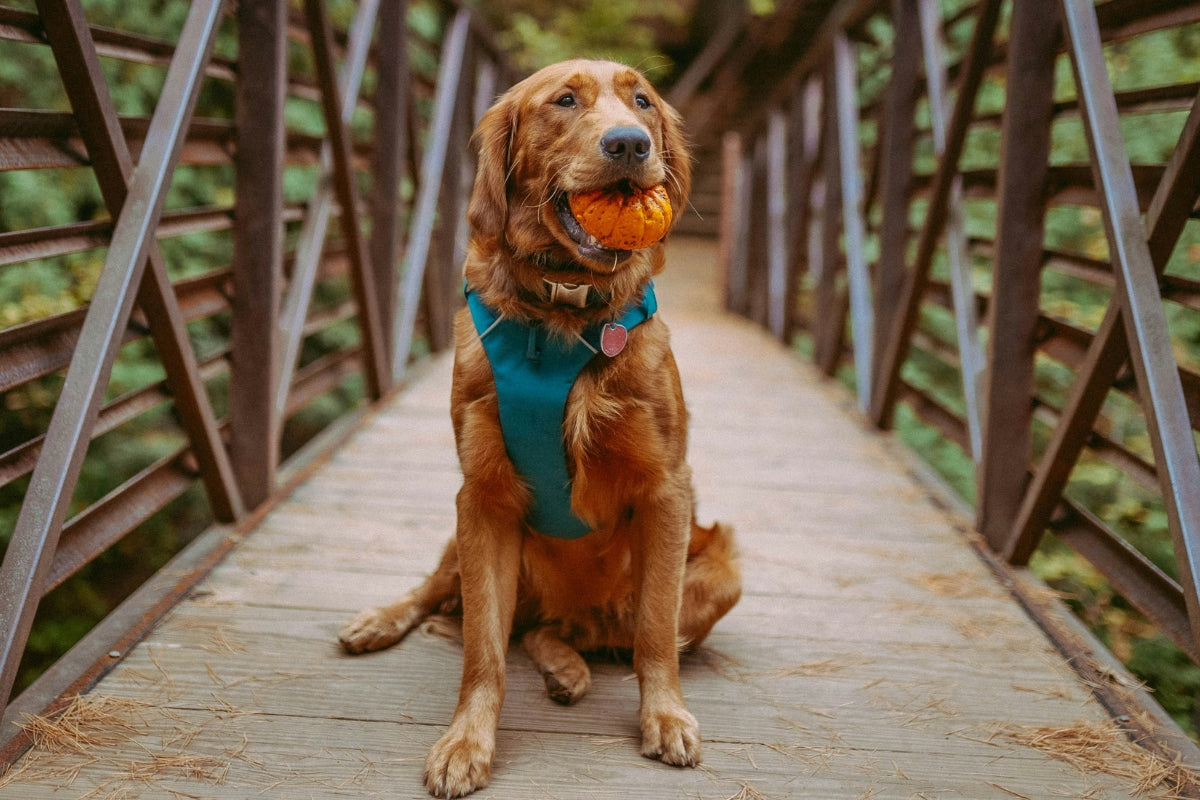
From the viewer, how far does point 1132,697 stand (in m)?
1.93

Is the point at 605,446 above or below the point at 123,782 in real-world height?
above

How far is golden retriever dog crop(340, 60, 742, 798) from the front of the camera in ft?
5.71

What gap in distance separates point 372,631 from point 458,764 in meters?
0.56

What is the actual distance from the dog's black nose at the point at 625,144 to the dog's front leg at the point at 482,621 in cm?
71

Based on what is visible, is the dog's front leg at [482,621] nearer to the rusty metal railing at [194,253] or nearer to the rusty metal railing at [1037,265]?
the rusty metal railing at [194,253]

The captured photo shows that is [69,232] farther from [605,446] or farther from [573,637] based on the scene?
[573,637]

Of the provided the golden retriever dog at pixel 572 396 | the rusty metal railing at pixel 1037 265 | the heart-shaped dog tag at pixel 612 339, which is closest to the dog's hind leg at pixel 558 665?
the golden retriever dog at pixel 572 396

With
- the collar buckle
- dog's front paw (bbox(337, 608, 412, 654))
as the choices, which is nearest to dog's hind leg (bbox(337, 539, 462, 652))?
dog's front paw (bbox(337, 608, 412, 654))

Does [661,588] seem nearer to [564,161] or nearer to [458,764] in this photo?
[458,764]

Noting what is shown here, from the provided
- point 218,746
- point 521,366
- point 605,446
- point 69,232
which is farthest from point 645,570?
point 69,232

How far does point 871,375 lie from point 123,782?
361cm

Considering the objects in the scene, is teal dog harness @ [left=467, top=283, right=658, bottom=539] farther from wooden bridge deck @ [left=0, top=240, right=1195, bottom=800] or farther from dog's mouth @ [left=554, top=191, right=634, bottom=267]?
wooden bridge deck @ [left=0, top=240, right=1195, bottom=800]

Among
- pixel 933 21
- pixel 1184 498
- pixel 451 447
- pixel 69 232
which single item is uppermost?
pixel 933 21

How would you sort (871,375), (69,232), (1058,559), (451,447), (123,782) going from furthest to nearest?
(871,375) < (1058,559) < (451,447) < (69,232) < (123,782)
